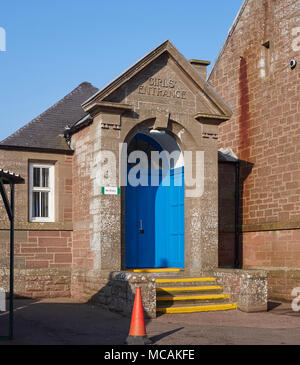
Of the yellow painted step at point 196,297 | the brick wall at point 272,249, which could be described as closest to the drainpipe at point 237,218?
the brick wall at point 272,249

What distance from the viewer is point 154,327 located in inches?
404

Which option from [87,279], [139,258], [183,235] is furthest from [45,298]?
[183,235]

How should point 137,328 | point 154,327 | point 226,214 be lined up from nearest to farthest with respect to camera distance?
point 137,328 → point 154,327 → point 226,214

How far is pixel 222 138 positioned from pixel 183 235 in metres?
5.87

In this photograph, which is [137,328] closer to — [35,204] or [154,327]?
[154,327]

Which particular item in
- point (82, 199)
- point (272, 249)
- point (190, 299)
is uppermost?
point (82, 199)

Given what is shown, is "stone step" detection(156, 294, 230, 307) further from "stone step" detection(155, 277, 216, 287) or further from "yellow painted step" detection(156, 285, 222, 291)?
"stone step" detection(155, 277, 216, 287)

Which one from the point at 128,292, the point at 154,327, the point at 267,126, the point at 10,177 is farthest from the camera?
the point at 267,126

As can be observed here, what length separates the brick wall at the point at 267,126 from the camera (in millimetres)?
15945

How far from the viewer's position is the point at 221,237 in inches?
688

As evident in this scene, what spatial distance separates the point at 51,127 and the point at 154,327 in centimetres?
768

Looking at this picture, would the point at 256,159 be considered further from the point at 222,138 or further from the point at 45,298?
the point at 45,298

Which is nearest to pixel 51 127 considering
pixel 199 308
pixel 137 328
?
pixel 199 308

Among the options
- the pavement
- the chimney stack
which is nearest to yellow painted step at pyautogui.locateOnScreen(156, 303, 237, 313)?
the pavement
